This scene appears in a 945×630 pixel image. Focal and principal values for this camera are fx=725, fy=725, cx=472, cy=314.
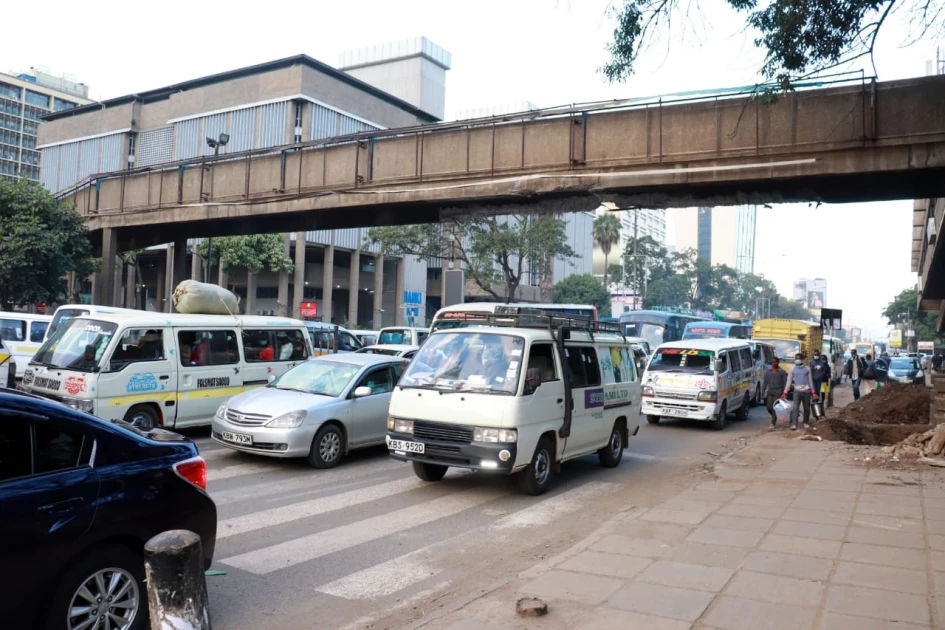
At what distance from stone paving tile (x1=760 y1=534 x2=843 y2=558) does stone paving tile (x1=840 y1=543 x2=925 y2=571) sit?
0.31 feet

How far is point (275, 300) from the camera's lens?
57250 millimetres

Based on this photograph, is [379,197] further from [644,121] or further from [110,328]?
[110,328]

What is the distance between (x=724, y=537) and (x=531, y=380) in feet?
8.94

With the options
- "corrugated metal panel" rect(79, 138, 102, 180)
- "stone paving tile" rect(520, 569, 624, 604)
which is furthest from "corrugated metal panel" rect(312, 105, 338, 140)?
"stone paving tile" rect(520, 569, 624, 604)

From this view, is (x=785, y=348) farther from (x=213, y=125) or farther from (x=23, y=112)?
(x=23, y=112)

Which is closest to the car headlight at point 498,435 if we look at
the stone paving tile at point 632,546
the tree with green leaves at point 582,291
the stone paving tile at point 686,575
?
the stone paving tile at point 632,546

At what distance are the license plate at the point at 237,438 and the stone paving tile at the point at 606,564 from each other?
17.3ft

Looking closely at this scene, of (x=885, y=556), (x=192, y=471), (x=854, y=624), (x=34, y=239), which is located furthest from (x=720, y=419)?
(x=34, y=239)

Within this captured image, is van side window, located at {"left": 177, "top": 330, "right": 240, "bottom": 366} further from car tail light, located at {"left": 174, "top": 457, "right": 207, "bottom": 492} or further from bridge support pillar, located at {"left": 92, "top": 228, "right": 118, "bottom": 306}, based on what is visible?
bridge support pillar, located at {"left": 92, "top": 228, "right": 118, "bottom": 306}

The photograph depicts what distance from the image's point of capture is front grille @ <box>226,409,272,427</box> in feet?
31.8

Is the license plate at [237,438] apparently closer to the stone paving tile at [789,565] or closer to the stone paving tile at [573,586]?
the stone paving tile at [573,586]

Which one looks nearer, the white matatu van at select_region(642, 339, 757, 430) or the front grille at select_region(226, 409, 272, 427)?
the front grille at select_region(226, 409, 272, 427)

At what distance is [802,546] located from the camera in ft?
21.2

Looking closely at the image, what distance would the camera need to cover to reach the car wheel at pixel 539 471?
8.67 metres
